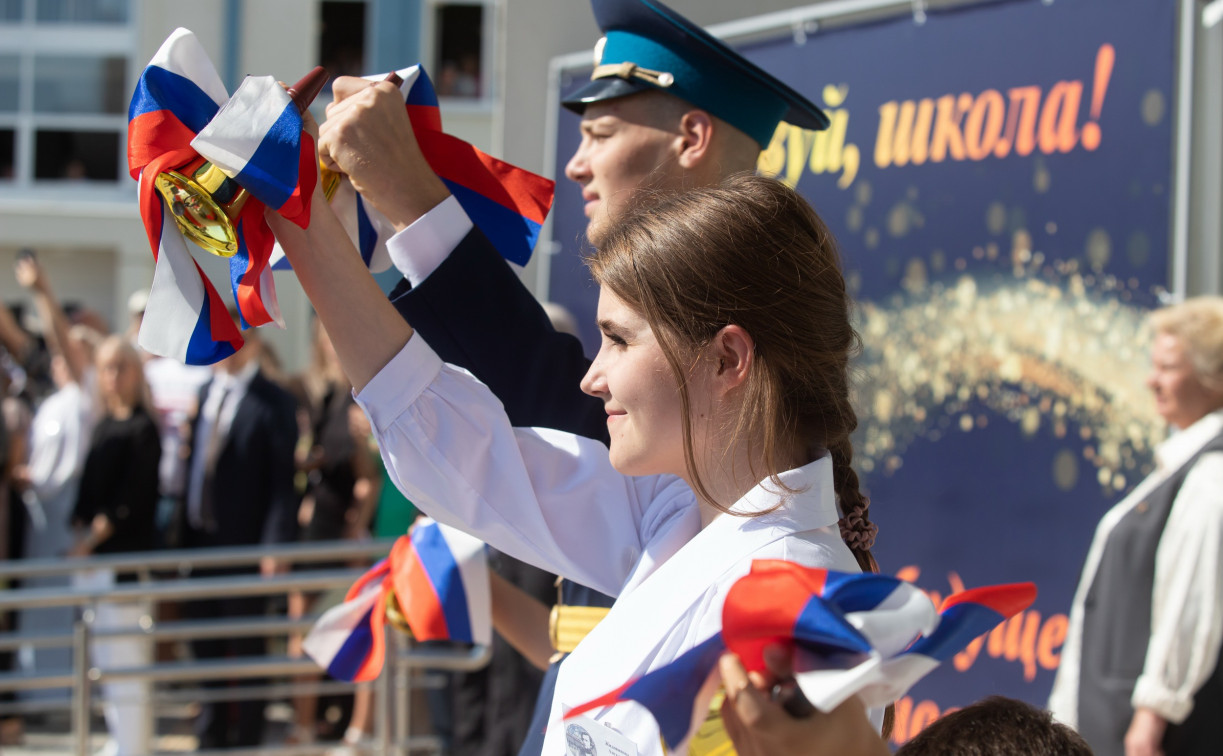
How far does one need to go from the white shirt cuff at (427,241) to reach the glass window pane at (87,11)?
54.0ft

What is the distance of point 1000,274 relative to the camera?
10.3ft

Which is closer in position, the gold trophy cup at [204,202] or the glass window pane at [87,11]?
the gold trophy cup at [204,202]

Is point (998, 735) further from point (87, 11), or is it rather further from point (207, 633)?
point (87, 11)

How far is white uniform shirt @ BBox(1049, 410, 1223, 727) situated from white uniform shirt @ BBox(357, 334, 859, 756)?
171cm

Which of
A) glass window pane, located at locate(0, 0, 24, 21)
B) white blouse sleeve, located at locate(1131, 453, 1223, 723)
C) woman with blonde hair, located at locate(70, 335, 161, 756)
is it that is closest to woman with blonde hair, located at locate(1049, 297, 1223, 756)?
white blouse sleeve, located at locate(1131, 453, 1223, 723)

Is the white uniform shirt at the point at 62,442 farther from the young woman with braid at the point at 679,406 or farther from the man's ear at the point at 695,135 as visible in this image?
the young woman with braid at the point at 679,406

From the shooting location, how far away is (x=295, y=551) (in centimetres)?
455

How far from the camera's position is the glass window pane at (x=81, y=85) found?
53.5 feet

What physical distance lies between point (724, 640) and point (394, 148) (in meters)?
0.90

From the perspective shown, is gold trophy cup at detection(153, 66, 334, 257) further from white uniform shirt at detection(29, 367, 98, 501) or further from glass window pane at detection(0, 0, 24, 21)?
glass window pane at detection(0, 0, 24, 21)

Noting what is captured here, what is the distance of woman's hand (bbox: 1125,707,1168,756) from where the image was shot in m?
2.92

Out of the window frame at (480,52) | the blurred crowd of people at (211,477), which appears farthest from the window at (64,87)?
the blurred crowd of people at (211,477)

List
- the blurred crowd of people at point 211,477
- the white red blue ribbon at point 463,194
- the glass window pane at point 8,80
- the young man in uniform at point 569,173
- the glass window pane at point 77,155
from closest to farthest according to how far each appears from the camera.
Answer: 1. the young man in uniform at point 569,173
2. the white red blue ribbon at point 463,194
3. the blurred crowd of people at point 211,477
4. the glass window pane at point 77,155
5. the glass window pane at point 8,80

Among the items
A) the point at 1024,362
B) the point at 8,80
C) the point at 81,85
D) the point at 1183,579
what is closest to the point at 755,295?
the point at 1024,362
